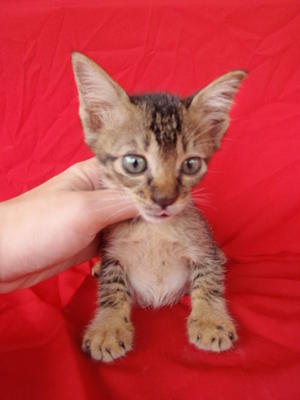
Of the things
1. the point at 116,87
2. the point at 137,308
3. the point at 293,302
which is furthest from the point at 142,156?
the point at 293,302

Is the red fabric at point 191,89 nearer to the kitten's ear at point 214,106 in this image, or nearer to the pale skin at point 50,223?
the pale skin at point 50,223

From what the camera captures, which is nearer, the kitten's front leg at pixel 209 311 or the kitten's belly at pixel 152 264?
the kitten's front leg at pixel 209 311

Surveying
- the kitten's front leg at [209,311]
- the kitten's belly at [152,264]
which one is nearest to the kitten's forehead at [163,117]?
the kitten's belly at [152,264]

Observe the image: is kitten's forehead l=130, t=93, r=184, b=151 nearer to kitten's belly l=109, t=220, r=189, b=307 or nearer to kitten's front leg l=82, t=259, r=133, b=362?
kitten's belly l=109, t=220, r=189, b=307

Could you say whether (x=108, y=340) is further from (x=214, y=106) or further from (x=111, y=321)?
(x=214, y=106)

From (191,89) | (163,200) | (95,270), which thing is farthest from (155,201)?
(191,89)
